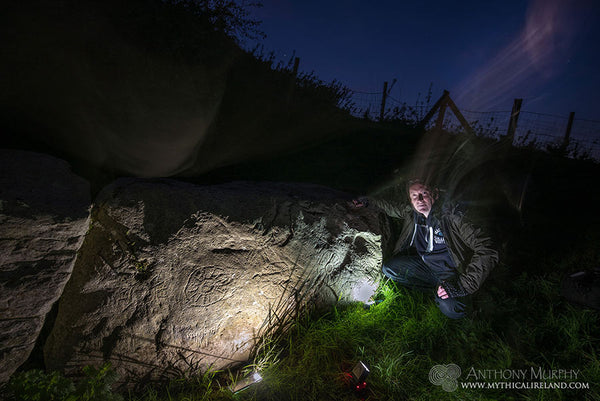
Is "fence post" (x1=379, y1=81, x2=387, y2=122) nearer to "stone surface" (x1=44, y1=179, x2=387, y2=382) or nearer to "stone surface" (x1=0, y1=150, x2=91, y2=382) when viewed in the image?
"stone surface" (x1=44, y1=179, x2=387, y2=382)

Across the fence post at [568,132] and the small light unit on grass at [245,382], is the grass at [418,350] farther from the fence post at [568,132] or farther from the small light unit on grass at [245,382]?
the fence post at [568,132]

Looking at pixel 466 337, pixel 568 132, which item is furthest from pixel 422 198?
pixel 568 132

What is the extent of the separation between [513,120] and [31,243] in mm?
9652

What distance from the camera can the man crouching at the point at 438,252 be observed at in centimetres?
271

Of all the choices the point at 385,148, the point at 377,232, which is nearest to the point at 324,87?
the point at 385,148

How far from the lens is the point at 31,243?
1.87 metres

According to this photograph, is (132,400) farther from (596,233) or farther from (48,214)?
(596,233)

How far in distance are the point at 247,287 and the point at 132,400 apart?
1.23 m

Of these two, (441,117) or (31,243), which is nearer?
(31,243)

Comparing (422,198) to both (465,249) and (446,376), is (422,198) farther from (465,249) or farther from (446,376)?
(446,376)

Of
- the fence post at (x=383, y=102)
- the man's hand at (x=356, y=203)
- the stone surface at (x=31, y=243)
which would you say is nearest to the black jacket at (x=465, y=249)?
the man's hand at (x=356, y=203)

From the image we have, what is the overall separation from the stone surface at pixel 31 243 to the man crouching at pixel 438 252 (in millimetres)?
3091

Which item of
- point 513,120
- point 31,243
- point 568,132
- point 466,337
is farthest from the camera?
point 568,132

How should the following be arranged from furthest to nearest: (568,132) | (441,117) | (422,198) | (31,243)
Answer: (568,132) → (441,117) → (422,198) → (31,243)
